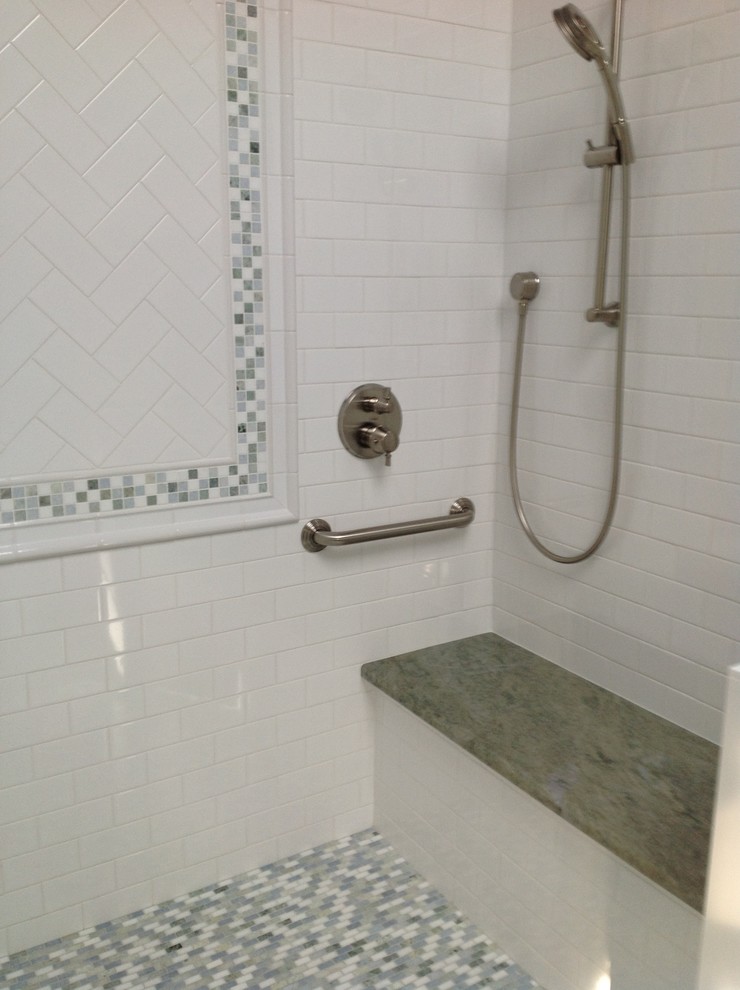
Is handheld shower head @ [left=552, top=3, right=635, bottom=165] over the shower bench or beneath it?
over

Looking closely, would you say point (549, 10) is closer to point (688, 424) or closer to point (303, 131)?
point (303, 131)

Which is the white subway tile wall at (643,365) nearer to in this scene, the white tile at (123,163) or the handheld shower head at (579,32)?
the handheld shower head at (579,32)

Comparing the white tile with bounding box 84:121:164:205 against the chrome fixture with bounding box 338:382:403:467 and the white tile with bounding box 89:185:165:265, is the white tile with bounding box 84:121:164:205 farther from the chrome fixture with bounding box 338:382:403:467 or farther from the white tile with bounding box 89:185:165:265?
the chrome fixture with bounding box 338:382:403:467

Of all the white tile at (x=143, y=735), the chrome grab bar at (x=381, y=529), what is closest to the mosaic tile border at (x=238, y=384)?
the chrome grab bar at (x=381, y=529)

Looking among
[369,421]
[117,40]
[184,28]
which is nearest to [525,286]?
[369,421]

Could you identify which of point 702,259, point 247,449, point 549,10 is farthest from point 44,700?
point 549,10

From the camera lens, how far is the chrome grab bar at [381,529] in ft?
7.52

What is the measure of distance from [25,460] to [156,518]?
0.32 metres

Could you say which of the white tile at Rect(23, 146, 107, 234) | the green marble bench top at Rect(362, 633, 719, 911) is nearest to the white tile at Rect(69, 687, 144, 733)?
the green marble bench top at Rect(362, 633, 719, 911)

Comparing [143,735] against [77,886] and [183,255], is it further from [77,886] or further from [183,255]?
[183,255]

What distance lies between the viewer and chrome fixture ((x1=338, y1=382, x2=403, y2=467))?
90.4 inches

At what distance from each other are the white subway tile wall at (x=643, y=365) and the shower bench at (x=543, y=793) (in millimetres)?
132

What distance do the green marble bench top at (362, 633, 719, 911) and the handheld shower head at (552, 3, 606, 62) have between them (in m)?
1.46

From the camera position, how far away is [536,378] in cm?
241
